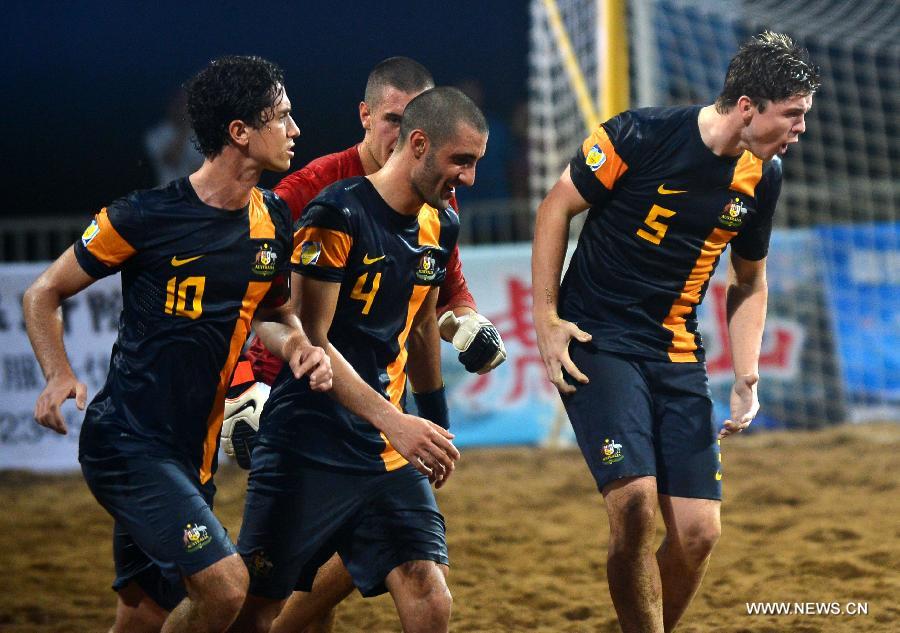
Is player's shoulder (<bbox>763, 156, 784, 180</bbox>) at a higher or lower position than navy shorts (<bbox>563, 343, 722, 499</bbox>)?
higher

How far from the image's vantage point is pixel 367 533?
3.72m

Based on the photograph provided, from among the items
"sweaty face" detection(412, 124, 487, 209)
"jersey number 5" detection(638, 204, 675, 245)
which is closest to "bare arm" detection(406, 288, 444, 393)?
"sweaty face" detection(412, 124, 487, 209)

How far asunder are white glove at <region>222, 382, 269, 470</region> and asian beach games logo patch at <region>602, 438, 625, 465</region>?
1.26 metres

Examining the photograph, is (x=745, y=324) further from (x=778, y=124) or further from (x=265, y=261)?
(x=265, y=261)

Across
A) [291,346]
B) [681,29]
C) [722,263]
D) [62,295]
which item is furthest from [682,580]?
[681,29]

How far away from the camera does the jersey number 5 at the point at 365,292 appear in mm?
3736

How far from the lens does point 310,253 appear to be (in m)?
3.65

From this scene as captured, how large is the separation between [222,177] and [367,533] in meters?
1.24

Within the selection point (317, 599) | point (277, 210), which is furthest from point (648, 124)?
point (317, 599)

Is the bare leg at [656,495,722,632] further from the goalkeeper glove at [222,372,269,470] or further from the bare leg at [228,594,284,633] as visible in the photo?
the goalkeeper glove at [222,372,269,470]


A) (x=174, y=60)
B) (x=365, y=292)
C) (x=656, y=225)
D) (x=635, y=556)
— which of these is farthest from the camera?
(x=174, y=60)

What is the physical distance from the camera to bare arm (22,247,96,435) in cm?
347

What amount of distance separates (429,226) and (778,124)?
1.30 m

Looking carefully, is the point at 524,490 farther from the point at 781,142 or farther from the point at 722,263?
the point at 781,142
